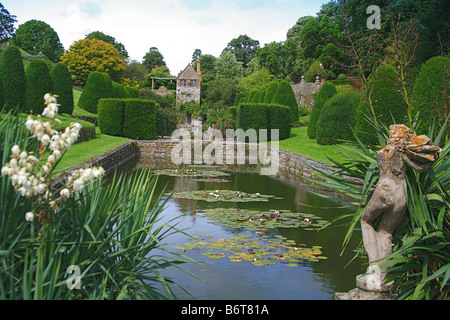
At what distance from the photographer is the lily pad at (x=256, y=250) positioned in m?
5.74

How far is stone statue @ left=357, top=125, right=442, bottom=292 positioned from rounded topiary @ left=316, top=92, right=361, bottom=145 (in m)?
15.2

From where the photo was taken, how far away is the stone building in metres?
49.2

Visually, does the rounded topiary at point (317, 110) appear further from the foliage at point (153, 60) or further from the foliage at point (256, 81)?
the foliage at point (153, 60)

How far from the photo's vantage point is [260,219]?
26.3 feet

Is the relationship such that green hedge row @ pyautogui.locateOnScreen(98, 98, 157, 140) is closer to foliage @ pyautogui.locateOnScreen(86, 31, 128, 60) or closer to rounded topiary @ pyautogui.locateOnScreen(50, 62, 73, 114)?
rounded topiary @ pyautogui.locateOnScreen(50, 62, 73, 114)

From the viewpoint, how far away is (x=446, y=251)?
365 cm

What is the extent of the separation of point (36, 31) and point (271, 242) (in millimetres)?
59537

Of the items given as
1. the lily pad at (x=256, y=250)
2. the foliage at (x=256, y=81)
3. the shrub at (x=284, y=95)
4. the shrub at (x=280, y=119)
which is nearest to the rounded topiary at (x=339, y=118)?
the shrub at (x=280, y=119)

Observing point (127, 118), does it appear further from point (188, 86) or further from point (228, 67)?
point (228, 67)

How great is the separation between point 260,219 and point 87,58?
1656 inches

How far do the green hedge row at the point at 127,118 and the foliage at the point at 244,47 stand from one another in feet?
169

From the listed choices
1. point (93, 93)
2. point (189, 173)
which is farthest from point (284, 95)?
point (189, 173)

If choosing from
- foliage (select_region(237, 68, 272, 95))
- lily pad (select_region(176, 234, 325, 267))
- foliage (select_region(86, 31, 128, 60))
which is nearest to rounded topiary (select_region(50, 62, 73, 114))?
lily pad (select_region(176, 234, 325, 267))
